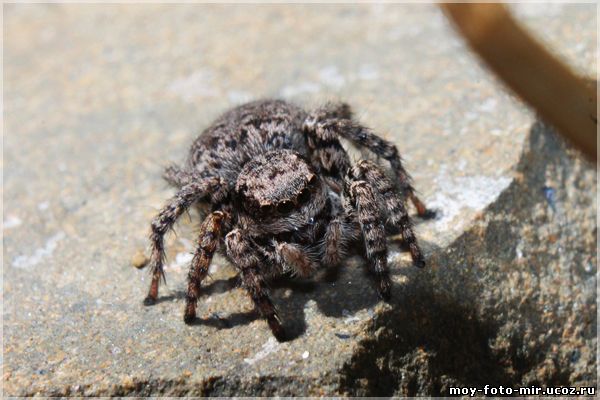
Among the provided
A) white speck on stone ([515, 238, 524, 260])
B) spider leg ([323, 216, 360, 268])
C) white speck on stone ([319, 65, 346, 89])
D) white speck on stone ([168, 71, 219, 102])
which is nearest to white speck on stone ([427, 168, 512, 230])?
white speck on stone ([515, 238, 524, 260])

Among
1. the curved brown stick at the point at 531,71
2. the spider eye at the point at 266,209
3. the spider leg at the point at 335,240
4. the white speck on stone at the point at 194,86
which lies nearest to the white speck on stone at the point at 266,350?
the spider leg at the point at 335,240

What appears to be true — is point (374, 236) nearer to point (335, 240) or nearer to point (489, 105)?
point (335, 240)

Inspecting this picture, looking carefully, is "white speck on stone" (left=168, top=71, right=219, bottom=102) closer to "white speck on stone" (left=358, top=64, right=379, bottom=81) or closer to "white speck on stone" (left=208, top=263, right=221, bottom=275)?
"white speck on stone" (left=358, top=64, right=379, bottom=81)

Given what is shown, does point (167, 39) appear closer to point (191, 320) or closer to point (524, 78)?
point (524, 78)

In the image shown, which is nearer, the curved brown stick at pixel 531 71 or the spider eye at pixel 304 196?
the spider eye at pixel 304 196

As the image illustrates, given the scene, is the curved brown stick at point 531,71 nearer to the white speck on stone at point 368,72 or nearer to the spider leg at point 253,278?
the white speck on stone at point 368,72

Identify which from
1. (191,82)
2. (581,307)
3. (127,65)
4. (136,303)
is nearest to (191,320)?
(136,303)

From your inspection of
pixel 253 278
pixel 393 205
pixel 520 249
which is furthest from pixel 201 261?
pixel 520 249
